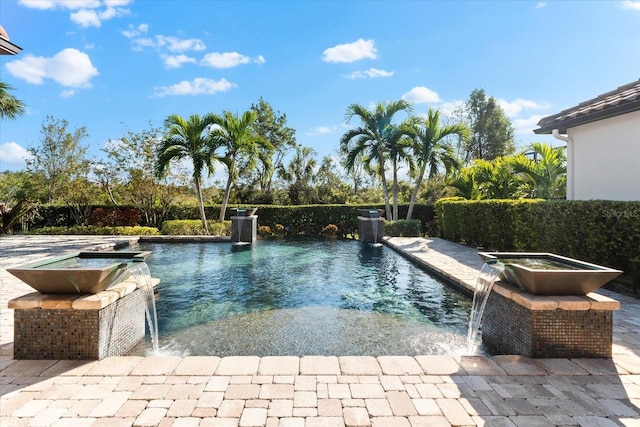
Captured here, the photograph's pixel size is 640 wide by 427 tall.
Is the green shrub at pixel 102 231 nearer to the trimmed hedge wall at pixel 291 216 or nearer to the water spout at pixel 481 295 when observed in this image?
the trimmed hedge wall at pixel 291 216

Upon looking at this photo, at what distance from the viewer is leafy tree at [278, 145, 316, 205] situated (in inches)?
896

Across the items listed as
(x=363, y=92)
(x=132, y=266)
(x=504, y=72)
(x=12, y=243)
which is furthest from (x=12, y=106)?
(x=504, y=72)

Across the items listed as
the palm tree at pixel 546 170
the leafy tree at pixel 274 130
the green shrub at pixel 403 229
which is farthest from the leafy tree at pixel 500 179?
the leafy tree at pixel 274 130

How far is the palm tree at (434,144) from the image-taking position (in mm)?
14680

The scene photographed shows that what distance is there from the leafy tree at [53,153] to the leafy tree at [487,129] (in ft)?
95.9

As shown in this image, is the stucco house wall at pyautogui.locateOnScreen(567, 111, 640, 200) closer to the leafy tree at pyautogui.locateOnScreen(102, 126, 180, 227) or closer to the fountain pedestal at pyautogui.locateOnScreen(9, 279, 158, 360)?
the fountain pedestal at pyautogui.locateOnScreen(9, 279, 158, 360)

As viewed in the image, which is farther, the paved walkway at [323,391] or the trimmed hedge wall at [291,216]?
the trimmed hedge wall at [291,216]

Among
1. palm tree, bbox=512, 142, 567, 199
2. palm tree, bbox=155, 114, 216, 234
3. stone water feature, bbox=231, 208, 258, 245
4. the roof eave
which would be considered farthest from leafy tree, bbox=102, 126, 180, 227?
palm tree, bbox=512, 142, 567, 199

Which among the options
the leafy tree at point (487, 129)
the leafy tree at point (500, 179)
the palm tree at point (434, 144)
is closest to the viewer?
the leafy tree at point (500, 179)

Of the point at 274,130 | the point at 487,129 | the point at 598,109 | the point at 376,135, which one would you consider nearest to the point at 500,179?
the point at 376,135

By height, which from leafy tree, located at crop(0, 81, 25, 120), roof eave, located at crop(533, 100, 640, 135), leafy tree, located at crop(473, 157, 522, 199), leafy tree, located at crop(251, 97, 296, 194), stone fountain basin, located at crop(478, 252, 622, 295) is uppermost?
leafy tree, located at crop(251, 97, 296, 194)

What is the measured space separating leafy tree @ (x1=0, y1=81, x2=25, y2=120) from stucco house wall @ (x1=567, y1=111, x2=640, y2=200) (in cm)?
1726

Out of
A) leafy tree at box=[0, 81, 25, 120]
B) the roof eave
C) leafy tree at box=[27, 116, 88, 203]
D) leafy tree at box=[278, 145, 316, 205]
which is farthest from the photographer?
leafy tree at box=[27, 116, 88, 203]

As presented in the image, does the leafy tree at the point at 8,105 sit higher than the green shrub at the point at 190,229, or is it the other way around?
the leafy tree at the point at 8,105
